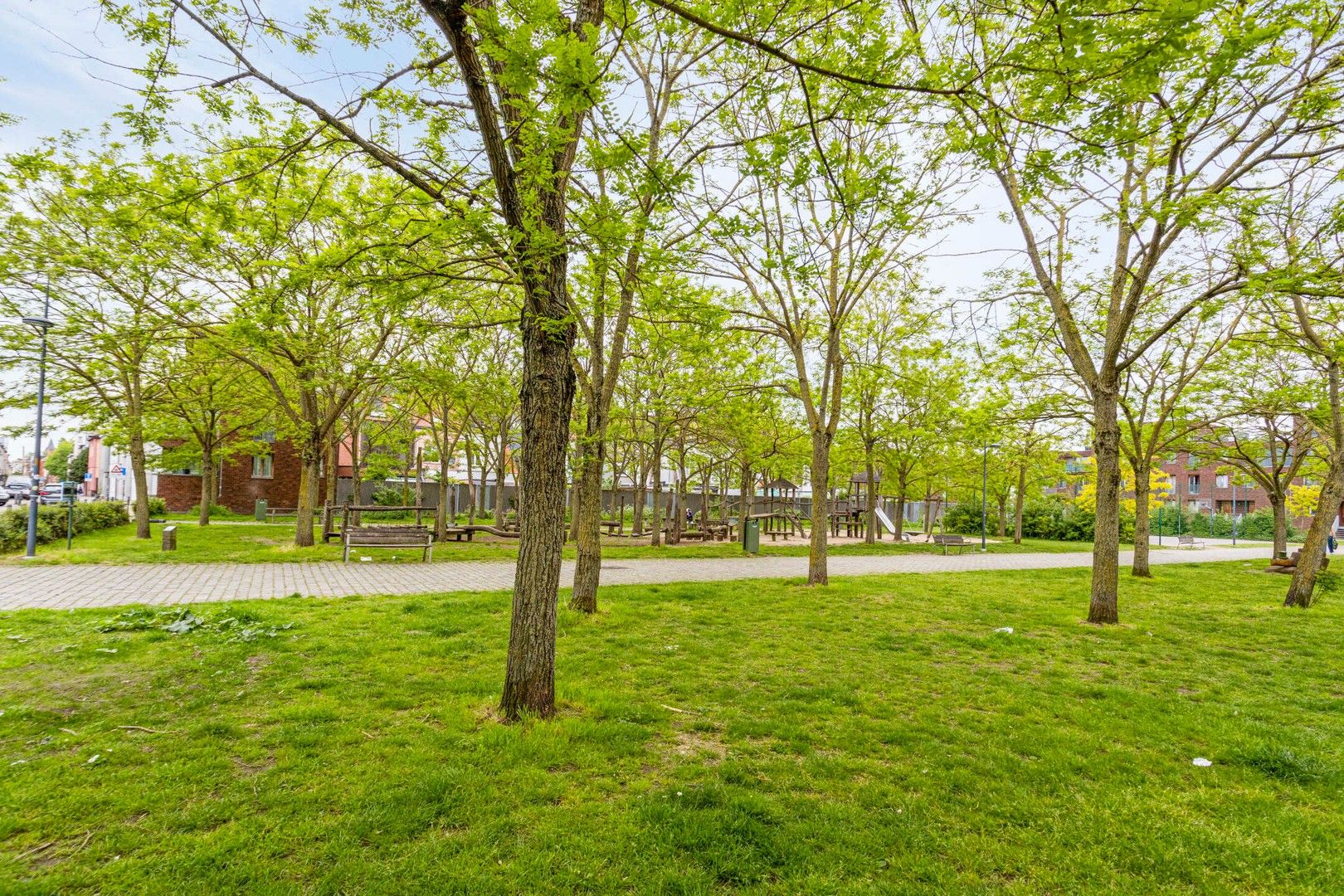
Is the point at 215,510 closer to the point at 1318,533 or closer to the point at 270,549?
the point at 270,549

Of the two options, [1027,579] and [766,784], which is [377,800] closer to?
[766,784]

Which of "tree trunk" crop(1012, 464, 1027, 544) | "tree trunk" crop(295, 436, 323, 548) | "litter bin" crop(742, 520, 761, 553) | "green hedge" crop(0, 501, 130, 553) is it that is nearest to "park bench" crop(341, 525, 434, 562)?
"tree trunk" crop(295, 436, 323, 548)

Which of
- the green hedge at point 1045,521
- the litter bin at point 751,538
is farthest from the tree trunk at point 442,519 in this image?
the green hedge at point 1045,521

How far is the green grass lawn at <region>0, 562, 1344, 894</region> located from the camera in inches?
115

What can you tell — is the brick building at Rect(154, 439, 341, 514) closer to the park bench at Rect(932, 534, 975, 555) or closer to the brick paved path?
the brick paved path

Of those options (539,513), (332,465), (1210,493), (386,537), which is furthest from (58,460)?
(1210,493)

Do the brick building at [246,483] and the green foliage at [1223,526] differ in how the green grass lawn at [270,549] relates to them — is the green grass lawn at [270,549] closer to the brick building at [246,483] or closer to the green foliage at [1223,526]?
the brick building at [246,483]

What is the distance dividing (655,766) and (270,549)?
15351mm

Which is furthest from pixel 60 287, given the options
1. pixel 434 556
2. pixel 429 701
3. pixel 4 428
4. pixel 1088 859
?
pixel 1088 859

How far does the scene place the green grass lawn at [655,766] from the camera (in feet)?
9.55

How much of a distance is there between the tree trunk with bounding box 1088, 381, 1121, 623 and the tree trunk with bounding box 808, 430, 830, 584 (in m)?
4.43

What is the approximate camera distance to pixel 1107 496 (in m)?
9.27

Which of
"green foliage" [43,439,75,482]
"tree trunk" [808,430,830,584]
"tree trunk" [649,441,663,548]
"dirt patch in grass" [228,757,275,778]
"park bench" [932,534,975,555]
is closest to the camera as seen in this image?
"dirt patch in grass" [228,757,275,778]

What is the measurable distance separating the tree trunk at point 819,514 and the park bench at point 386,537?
352 inches
